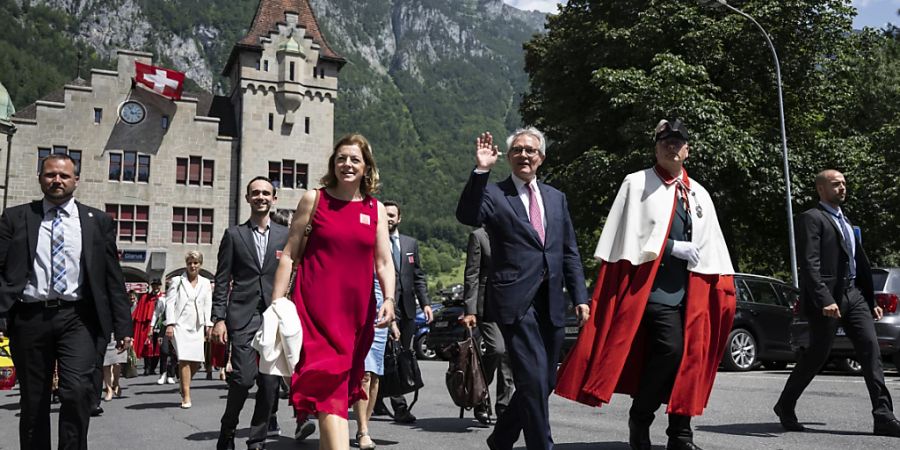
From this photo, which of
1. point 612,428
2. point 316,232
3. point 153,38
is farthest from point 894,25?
point 153,38

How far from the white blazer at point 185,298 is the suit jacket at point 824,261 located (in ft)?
25.3

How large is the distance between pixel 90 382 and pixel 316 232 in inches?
70.5

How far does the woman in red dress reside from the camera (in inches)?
187

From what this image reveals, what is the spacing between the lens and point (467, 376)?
851 centimetres

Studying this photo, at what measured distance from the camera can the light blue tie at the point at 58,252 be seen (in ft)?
18.5

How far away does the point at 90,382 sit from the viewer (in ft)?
18.5

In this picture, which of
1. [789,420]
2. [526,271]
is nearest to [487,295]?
[526,271]

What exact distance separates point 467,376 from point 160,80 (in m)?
47.4

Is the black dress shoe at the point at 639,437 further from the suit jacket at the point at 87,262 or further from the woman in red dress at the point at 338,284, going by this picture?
the suit jacket at the point at 87,262

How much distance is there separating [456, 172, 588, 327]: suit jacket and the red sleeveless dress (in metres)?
0.73

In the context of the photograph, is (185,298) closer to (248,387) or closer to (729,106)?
(248,387)

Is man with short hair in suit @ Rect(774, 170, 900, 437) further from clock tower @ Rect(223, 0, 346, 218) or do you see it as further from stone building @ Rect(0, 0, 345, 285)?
stone building @ Rect(0, 0, 345, 285)

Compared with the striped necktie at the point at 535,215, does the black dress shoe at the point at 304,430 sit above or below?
below

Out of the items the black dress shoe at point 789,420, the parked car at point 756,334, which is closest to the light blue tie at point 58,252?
the black dress shoe at point 789,420
